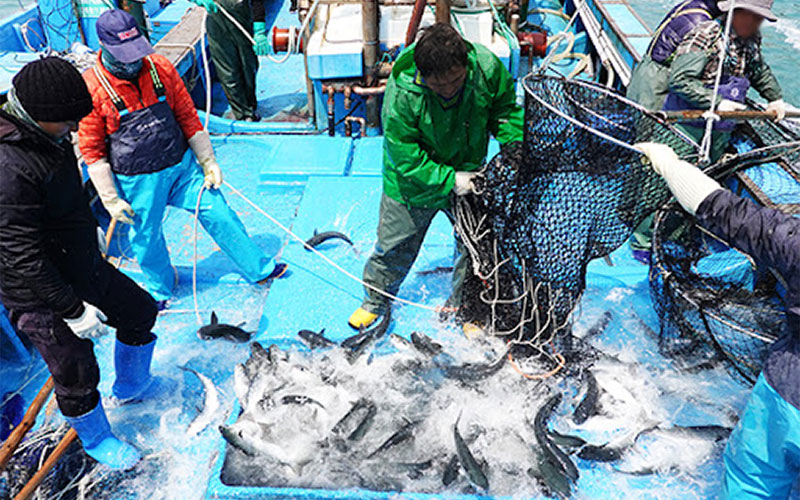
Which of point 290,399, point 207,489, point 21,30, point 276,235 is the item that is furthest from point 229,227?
point 21,30

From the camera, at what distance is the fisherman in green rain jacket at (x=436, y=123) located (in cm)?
279

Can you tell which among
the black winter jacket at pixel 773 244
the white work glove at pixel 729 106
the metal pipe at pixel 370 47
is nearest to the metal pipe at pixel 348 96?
the metal pipe at pixel 370 47

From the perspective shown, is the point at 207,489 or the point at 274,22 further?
the point at 274,22

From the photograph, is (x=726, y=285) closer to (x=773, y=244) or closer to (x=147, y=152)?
(x=773, y=244)

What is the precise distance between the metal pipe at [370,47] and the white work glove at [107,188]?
306 centimetres

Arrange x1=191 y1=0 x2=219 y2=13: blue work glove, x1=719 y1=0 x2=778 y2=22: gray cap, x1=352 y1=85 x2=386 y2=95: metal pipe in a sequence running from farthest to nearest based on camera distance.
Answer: x1=191 y1=0 x2=219 y2=13: blue work glove → x1=352 y1=85 x2=386 y2=95: metal pipe → x1=719 y1=0 x2=778 y2=22: gray cap

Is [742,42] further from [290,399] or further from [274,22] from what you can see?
[274,22]

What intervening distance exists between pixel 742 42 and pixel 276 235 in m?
4.02

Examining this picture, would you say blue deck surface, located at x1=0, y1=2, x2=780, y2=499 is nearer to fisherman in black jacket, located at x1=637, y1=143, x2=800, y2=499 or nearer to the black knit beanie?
fisherman in black jacket, located at x1=637, y1=143, x2=800, y2=499

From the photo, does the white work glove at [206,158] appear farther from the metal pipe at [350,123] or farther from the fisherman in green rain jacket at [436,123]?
the metal pipe at [350,123]

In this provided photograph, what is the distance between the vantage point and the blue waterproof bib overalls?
3.71 metres

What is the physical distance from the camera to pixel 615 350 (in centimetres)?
371

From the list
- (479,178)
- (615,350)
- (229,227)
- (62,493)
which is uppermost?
(479,178)

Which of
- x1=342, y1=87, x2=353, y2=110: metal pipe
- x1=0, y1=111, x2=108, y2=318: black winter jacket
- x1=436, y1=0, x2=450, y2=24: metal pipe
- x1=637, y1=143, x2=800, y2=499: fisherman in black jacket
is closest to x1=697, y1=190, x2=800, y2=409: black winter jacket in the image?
x1=637, y1=143, x2=800, y2=499: fisherman in black jacket
